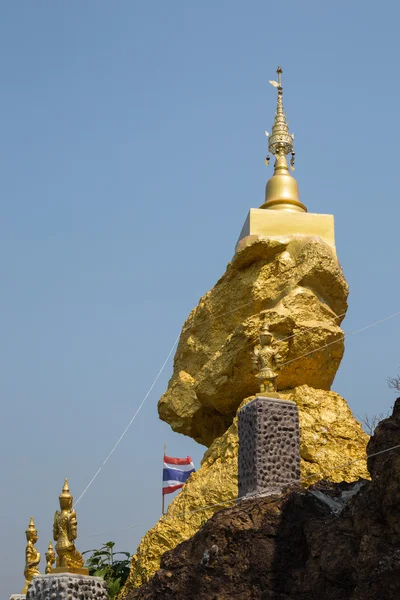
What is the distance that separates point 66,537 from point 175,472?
1059 cm

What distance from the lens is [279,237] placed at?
22.0m

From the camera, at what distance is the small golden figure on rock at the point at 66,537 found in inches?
597

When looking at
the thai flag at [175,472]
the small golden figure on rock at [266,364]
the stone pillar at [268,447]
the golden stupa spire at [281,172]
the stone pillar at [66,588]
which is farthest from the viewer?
the thai flag at [175,472]

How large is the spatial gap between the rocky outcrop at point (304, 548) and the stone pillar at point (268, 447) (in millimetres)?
1473

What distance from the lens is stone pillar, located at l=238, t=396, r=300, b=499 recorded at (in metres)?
16.2

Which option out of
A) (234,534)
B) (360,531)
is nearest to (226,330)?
(234,534)

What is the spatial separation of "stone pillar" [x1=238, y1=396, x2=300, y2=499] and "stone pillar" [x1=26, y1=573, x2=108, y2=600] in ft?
9.79

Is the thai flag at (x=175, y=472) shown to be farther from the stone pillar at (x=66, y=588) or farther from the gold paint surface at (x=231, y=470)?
the stone pillar at (x=66, y=588)

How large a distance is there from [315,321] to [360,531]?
31.6 ft

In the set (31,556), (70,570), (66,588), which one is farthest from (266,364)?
(31,556)

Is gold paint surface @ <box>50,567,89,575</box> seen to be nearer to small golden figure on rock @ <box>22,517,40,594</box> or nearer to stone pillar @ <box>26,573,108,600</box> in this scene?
stone pillar @ <box>26,573,108,600</box>

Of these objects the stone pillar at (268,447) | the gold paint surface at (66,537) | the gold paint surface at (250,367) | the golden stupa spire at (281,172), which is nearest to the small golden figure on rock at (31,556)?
the gold paint surface at (250,367)

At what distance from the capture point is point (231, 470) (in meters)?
19.3

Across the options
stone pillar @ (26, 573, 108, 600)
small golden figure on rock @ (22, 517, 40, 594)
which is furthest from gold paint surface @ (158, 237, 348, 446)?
stone pillar @ (26, 573, 108, 600)
